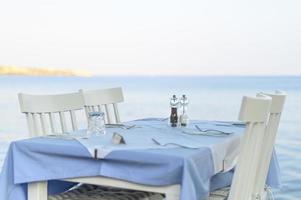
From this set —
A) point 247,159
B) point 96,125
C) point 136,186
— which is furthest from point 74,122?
point 247,159

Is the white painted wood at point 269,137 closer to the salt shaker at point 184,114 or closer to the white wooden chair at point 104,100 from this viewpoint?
the salt shaker at point 184,114

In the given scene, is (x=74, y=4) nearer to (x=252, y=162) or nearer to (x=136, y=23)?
(x=136, y=23)

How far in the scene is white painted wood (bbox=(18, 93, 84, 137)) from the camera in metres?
2.18

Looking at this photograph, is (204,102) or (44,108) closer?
(44,108)

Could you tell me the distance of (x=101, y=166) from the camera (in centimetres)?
168

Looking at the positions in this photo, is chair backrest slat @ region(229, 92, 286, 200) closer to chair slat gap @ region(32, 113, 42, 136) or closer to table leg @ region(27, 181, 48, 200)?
table leg @ region(27, 181, 48, 200)

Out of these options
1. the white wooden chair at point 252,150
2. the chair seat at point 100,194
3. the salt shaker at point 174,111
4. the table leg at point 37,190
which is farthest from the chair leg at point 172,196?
the salt shaker at point 174,111

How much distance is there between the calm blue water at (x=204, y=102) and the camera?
5.11 metres

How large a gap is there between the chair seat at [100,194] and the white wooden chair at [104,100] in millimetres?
698

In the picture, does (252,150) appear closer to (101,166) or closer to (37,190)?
(101,166)

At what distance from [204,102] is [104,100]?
8.25 m

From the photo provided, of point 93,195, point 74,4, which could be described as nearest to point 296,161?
point 93,195

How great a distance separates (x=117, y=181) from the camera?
1660mm

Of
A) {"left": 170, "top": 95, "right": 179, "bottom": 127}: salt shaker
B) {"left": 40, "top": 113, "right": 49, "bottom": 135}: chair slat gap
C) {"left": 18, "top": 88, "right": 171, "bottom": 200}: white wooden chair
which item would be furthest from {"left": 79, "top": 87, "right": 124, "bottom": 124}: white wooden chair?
{"left": 170, "top": 95, "right": 179, "bottom": 127}: salt shaker
